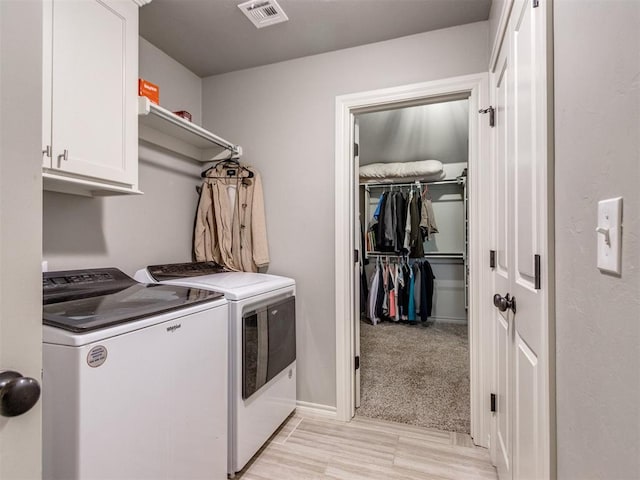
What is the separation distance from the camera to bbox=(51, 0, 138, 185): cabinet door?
4.08ft

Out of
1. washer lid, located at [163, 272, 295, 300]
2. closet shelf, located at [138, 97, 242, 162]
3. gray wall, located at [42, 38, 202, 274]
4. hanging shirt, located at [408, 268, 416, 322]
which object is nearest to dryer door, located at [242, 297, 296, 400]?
washer lid, located at [163, 272, 295, 300]

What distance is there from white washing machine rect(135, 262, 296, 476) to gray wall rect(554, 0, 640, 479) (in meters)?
1.26

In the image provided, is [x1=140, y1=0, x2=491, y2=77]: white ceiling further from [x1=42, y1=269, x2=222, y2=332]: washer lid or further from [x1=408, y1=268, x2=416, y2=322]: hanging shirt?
[x1=408, y1=268, x2=416, y2=322]: hanging shirt

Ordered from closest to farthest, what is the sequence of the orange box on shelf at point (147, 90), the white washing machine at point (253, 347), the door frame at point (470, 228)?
the white washing machine at point (253, 347) < the orange box on shelf at point (147, 90) < the door frame at point (470, 228)

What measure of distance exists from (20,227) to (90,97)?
1.20 metres

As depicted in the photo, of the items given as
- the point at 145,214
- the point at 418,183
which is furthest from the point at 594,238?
the point at 418,183

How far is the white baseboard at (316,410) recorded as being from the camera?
2132mm

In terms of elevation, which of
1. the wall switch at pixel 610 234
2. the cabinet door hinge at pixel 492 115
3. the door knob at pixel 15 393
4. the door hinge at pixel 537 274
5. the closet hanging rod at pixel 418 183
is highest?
the closet hanging rod at pixel 418 183

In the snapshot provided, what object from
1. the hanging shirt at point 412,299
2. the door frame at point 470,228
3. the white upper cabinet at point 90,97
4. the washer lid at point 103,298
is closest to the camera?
the washer lid at point 103,298

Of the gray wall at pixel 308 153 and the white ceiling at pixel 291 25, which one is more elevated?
the white ceiling at pixel 291 25

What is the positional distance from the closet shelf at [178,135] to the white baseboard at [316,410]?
178 centimetres

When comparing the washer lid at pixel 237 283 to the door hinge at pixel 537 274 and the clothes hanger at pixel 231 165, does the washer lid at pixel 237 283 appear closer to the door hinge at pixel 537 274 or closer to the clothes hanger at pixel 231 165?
the clothes hanger at pixel 231 165

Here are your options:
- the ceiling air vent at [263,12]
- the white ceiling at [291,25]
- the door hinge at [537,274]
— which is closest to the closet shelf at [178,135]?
the white ceiling at [291,25]

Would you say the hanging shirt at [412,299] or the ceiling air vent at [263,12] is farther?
the hanging shirt at [412,299]
